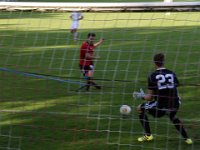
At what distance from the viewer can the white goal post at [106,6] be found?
20.1ft

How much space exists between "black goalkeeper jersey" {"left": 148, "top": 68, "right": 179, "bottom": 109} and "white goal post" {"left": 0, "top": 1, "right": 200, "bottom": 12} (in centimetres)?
Answer: 127

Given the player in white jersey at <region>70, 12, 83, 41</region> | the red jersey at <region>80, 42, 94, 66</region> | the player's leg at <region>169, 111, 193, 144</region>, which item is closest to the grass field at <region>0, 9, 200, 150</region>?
the player's leg at <region>169, 111, 193, 144</region>

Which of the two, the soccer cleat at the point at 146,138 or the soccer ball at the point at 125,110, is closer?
Result: the soccer cleat at the point at 146,138

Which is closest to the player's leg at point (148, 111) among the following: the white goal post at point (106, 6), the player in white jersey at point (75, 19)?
the white goal post at point (106, 6)

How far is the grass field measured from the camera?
24.5ft

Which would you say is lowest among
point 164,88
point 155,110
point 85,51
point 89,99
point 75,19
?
point 155,110

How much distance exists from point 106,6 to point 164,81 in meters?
1.57

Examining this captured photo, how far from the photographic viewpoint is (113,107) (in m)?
9.35

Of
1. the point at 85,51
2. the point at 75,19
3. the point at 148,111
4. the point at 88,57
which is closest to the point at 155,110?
the point at 148,111

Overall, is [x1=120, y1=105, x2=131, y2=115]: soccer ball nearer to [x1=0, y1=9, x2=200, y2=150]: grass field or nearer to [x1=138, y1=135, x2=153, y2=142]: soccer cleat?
[x1=0, y1=9, x2=200, y2=150]: grass field

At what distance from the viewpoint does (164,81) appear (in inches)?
278

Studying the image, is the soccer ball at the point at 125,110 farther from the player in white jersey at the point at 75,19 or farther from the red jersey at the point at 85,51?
the player in white jersey at the point at 75,19

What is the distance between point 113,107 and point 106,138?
5.84ft

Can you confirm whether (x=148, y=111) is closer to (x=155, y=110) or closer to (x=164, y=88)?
(x=155, y=110)
